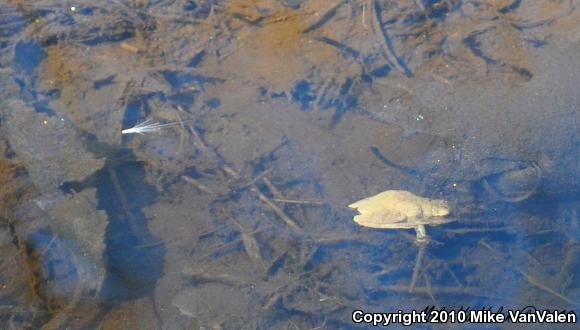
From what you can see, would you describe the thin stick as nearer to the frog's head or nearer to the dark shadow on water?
the frog's head

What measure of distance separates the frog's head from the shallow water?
0.16 ft

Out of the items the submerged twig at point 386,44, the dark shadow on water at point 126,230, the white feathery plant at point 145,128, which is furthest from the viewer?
the submerged twig at point 386,44

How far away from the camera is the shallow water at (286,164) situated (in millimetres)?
3027

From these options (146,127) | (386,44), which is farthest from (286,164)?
(386,44)

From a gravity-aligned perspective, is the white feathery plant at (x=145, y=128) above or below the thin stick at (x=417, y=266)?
above

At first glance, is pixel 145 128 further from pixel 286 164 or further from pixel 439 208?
pixel 439 208

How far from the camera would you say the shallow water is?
9.93 ft

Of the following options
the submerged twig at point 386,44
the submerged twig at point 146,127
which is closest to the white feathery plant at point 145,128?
the submerged twig at point 146,127

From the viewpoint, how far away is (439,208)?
123 inches

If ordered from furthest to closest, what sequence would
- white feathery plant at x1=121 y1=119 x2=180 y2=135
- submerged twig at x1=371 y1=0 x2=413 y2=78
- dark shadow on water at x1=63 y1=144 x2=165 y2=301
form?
submerged twig at x1=371 y1=0 x2=413 y2=78 < white feathery plant at x1=121 y1=119 x2=180 y2=135 < dark shadow on water at x1=63 y1=144 x2=165 y2=301

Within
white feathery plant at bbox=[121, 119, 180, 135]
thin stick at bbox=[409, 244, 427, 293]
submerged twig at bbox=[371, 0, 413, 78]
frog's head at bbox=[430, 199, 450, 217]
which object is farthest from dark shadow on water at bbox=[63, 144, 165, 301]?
submerged twig at bbox=[371, 0, 413, 78]

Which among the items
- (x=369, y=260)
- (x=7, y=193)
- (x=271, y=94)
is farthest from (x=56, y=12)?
(x=369, y=260)

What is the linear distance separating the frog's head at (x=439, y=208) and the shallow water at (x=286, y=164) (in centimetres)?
5

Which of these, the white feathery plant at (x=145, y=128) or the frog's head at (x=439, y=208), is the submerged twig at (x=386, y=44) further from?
the white feathery plant at (x=145, y=128)
